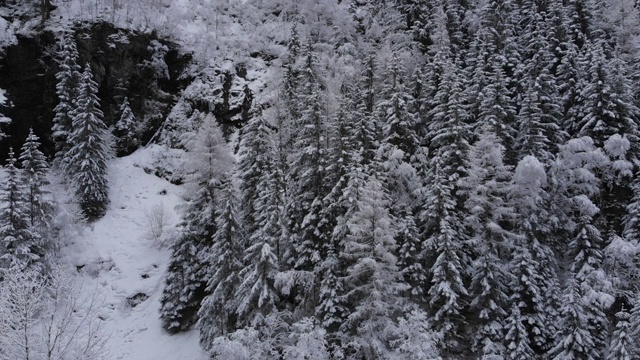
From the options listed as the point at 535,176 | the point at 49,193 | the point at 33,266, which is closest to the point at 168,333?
the point at 33,266

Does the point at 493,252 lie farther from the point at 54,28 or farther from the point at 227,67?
the point at 54,28

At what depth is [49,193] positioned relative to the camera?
3528 centimetres

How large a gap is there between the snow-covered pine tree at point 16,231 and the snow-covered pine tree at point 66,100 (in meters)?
9.56

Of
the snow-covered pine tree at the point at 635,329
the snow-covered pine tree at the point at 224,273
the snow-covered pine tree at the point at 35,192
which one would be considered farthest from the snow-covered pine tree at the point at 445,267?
the snow-covered pine tree at the point at 35,192

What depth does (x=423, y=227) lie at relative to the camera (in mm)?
28516

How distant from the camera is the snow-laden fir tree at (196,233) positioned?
29.8 m

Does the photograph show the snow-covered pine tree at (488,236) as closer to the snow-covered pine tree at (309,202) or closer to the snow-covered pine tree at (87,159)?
the snow-covered pine tree at (309,202)

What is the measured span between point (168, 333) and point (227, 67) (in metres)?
34.8

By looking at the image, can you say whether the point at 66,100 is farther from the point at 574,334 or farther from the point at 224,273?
the point at 574,334

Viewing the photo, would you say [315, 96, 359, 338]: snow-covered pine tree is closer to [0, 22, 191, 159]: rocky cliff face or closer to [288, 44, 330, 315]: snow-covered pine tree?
[288, 44, 330, 315]: snow-covered pine tree

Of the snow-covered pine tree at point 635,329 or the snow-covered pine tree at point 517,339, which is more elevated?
the snow-covered pine tree at point 635,329

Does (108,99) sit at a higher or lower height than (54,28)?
lower

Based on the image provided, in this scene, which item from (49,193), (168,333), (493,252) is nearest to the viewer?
(493,252)

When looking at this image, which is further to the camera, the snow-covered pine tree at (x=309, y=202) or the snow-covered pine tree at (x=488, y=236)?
the snow-covered pine tree at (x=309, y=202)
